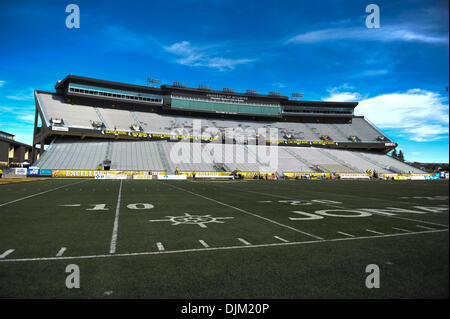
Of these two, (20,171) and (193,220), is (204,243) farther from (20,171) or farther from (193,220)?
(20,171)

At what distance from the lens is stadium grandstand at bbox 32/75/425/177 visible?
50.9 m

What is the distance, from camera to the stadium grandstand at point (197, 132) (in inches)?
2005

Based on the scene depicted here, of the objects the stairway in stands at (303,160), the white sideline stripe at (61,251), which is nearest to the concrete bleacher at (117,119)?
the stairway in stands at (303,160)

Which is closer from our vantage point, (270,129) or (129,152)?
(129,152)

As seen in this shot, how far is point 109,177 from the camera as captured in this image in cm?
4344

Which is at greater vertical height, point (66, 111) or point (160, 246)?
point (66, 111)

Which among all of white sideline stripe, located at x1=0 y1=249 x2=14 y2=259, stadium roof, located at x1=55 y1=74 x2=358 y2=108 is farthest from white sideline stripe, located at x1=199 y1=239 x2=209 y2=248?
stadium roof, located at x1=55 y1=74 x2=358 y2=108

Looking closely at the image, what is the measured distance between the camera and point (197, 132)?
2594 inches

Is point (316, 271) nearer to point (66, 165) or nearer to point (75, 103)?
point (66, 165)

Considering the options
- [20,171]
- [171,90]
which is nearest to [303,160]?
[171,90]

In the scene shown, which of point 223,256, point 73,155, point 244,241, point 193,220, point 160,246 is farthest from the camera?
point 73,155
